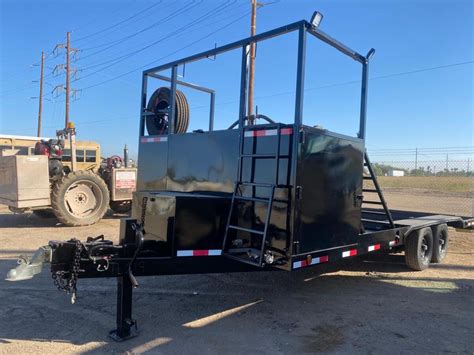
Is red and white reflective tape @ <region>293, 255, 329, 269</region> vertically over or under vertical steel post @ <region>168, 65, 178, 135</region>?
under

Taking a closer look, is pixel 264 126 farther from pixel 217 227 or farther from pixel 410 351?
pixel 410 351

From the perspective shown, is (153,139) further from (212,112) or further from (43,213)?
(43,213)

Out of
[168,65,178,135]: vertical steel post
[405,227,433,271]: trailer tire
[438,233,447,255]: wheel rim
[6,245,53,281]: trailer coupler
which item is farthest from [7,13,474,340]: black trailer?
[438,233,447,255]: wheel rim

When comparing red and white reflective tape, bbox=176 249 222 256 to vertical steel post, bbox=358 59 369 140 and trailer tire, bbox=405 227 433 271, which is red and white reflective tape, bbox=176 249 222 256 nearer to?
vertical steel post, bbox=358 59 369 140

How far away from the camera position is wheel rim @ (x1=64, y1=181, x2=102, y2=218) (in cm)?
1044

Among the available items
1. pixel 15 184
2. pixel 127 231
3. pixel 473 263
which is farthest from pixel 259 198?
pixel 15 184

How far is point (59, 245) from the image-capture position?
371cm

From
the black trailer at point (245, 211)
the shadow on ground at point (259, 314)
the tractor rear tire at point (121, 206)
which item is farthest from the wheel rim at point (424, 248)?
the tractor rear tire at point (121, 206)

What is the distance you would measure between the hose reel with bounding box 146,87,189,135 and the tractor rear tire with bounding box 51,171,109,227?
16.4 ft

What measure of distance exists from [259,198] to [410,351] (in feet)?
6.24

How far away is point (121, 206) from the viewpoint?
12.4m

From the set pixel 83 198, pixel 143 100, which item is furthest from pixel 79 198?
pixel 143 100

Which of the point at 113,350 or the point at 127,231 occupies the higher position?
the point at 127,231

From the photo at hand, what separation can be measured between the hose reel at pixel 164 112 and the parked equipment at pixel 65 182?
195 inches
